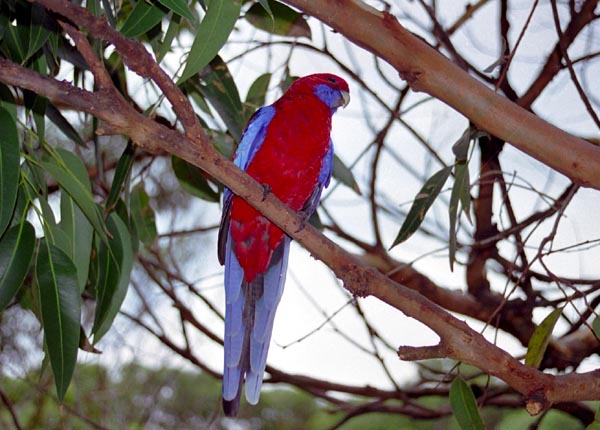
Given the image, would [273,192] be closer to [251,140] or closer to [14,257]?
[251,140]

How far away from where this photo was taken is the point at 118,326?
127 inches

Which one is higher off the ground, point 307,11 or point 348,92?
point 348,92

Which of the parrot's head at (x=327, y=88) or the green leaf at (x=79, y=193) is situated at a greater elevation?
the parrot's head at (x=327, y=88)

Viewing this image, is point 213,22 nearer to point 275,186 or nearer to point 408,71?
point 408,71

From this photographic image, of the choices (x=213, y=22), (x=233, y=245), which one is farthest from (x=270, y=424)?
(x=213, y=22)

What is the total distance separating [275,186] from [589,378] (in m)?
1.04

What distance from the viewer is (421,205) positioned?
1.94 metres

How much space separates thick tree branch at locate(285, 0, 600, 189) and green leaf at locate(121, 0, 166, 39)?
0.36 meters

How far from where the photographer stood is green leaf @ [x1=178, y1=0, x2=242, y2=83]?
4.47 ft

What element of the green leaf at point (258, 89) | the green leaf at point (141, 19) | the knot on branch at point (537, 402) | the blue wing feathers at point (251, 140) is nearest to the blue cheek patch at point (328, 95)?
the green leaf at point (258, 89)

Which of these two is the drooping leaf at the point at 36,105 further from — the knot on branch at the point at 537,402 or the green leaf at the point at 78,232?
the knot on branch at the point at 537,402

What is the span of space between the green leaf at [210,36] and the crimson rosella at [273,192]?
0.70 meters

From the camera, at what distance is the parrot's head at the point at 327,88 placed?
241 centimetres

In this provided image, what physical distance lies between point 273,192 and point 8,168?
0.85 meters
